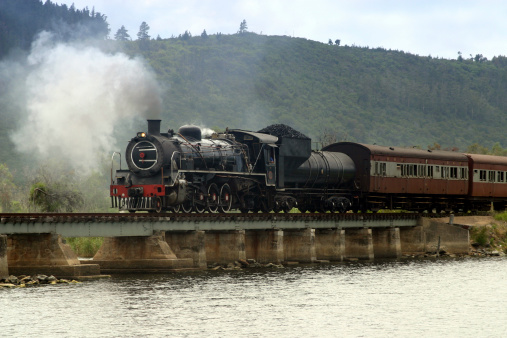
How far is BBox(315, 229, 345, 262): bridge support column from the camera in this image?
42531mm

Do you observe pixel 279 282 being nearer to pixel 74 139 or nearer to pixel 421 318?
pixel 421 318

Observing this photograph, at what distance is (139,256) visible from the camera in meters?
32.1

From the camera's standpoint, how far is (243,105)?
13725cm

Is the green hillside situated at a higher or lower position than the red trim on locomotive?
higher

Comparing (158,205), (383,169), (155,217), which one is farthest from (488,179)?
(155,217)

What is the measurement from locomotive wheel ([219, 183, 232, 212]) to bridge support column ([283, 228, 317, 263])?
578cm

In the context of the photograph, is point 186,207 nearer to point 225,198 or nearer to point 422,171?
point 225,198

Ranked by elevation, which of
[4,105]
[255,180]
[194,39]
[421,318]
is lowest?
[421,318]

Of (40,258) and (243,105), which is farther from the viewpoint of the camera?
(243,105)

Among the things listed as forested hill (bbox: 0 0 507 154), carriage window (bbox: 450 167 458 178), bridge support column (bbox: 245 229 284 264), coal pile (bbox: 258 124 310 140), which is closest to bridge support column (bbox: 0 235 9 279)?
bridge support column (bbox: 245 229 284 264)

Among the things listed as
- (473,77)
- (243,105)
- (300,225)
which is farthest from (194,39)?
(300,225)

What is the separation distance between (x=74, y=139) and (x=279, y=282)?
28.7 m

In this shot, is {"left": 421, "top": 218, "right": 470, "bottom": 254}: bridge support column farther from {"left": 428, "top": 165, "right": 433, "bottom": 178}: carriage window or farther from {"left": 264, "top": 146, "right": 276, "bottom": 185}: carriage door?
{"left": 264, "top": 146, "right": 276, "bottom": 185}: carriage door

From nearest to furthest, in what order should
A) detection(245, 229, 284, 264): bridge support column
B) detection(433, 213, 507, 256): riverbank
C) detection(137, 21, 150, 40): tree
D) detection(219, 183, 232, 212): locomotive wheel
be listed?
detection(219, 183, 232, 212): locomotive wheel, detection(245, 229, 284, 264): bridge support column, detection(433, 213, 507, 256): riverbank, detection(137, 21, 150, 40): tree
